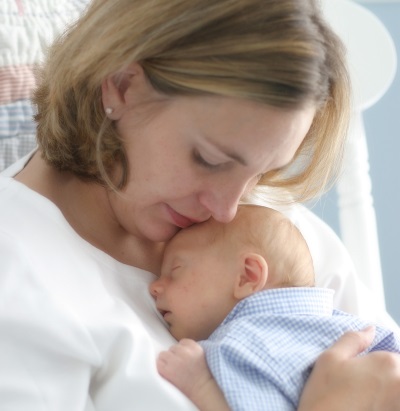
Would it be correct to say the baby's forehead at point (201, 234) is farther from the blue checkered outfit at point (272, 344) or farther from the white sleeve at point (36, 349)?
the white sleeve at point (36, 349)

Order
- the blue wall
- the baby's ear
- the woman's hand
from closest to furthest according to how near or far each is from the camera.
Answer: the woman's hand → the baby's ear → the blue wall

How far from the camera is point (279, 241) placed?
47.6 inches

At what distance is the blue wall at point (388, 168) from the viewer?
2.45 metres

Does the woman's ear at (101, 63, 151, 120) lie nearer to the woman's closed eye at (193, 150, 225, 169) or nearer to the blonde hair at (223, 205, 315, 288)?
the woman's closed eye at (193, 150, 225, 169)

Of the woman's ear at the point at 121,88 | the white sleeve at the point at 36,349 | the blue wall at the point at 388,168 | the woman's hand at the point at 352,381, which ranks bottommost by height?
the blue wall at the point at 388,168

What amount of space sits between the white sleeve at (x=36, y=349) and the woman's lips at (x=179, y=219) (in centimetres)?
23

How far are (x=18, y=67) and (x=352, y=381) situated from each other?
0.81 meters

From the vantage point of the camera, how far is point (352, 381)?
3.62 feet

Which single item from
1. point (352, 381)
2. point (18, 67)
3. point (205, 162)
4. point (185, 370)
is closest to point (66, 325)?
point (185, 370)

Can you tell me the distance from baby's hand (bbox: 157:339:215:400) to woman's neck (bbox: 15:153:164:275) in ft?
0.63

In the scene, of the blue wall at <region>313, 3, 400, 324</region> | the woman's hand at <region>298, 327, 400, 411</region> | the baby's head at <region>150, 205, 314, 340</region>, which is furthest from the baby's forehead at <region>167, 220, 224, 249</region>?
the blue wall at <region>313, 3, 400, 324</region>

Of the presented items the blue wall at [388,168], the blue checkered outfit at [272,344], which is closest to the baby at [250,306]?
the blue checkered outfit at [272,344]

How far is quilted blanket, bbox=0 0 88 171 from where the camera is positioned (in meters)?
1.52

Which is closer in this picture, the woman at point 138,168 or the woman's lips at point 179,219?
the woman at point 138,168
